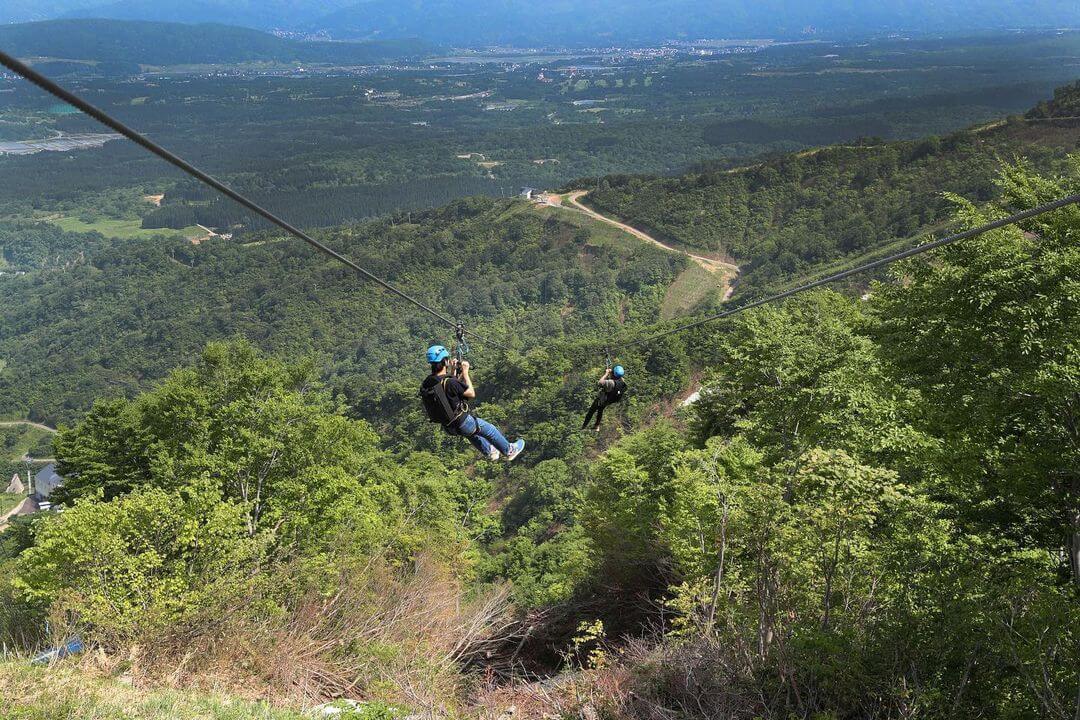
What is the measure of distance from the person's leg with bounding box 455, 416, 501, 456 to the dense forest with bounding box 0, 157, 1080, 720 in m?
3.34

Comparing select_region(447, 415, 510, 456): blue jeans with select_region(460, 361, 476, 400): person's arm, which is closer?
select_region(460, 361, 476, 400): person's arm

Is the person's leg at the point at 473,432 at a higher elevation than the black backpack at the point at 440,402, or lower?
lower

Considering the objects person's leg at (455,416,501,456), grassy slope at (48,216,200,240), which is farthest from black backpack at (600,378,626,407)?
grassy slope at (48,216,200,240)

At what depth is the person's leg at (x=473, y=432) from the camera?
961 cm

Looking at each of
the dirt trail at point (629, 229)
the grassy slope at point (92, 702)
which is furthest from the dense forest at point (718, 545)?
the dirt trail at point (629, 229)

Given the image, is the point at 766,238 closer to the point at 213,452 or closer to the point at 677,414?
the point at 677,414

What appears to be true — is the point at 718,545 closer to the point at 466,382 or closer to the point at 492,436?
the point at 492,436

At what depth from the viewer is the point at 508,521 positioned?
38.2 meters

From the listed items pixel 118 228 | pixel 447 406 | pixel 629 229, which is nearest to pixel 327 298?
pixel 629 229

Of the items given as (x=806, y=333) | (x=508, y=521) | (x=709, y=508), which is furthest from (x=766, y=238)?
(x=709, y=508)

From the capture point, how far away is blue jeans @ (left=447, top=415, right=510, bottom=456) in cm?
963

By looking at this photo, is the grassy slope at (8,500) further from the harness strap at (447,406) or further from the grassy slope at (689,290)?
the harness strap at (447,406)

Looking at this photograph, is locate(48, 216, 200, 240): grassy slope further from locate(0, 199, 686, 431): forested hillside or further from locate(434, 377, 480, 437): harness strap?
locate(434, 377, 480, 437): harness strap

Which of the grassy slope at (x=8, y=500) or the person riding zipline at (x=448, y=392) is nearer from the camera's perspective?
the person riding zipline at (x=448, y=392)
